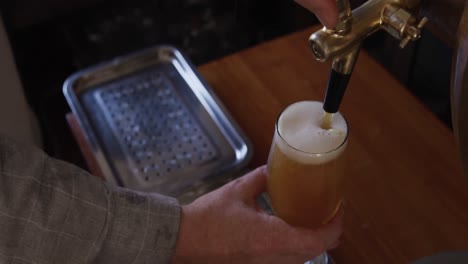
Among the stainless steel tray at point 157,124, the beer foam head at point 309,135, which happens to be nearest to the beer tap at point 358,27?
the beer foam head at point 309,135

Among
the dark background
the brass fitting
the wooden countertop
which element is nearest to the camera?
the brass fitting

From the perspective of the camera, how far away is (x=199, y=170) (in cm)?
78

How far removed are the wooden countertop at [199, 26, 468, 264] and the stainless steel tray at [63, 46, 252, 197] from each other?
37 mm

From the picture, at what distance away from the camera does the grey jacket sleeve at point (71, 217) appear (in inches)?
21.0

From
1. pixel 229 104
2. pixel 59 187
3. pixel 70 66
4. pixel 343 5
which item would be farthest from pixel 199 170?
pixel 70 66

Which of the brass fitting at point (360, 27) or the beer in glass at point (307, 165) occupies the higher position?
the brass fitting at point (360, 27)

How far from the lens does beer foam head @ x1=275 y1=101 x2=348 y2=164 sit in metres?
0.55

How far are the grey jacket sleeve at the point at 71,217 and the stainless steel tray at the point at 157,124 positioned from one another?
149 mm

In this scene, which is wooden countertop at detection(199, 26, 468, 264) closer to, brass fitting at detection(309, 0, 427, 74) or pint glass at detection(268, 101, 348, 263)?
pint glass at detection(268, 101, 348, 263)

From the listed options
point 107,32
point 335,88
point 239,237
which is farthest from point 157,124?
point 107,32

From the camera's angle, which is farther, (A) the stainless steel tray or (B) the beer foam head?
(A) the stainless steel tray

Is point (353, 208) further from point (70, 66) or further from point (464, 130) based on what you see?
point (70, 66)

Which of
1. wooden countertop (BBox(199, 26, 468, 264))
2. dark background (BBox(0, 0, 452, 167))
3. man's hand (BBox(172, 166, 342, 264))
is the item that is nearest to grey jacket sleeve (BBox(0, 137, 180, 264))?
man's hand (BBox(172, 166, 342, 264))

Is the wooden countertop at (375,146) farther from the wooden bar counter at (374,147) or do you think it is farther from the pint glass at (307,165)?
the pint glass at (307,165)
